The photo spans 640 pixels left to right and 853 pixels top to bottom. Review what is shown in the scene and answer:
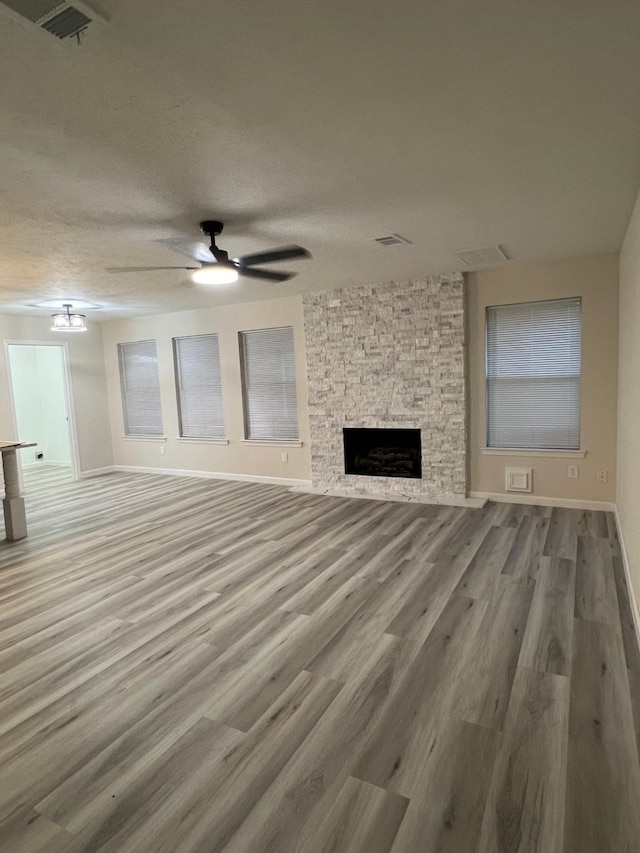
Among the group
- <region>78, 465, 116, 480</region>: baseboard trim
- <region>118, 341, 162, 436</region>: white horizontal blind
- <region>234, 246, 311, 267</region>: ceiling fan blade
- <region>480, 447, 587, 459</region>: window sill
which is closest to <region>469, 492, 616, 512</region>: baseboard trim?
<region>480, 447, 587, 459</region>: window sill

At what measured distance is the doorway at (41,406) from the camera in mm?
9055

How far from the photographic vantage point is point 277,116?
199cm

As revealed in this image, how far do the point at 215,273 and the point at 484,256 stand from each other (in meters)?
2.67

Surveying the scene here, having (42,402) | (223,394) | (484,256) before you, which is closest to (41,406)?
(42,402)

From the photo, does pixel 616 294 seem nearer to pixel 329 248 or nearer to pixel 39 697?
pixel 329 248

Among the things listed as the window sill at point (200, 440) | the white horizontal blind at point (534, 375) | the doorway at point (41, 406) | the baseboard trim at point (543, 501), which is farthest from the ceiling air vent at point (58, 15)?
the doorway at point (41, 406)

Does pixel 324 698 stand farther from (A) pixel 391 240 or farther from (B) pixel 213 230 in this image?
(A) pixel 391 240

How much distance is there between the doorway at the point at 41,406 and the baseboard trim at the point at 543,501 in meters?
7.48

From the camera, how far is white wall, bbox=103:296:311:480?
6.56 m

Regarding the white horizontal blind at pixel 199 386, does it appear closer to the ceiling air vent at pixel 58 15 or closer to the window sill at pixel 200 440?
the window sill at pixel 200 440

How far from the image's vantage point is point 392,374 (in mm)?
5742

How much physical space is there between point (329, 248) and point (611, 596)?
331 centimetres

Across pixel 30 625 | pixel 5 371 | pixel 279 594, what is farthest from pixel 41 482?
pixel 279 594

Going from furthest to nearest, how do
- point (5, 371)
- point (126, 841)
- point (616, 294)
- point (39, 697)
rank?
point (5, 371) < point (616, 294) < point (39, 697) < point (126, 841)
